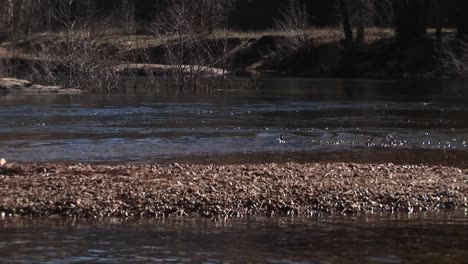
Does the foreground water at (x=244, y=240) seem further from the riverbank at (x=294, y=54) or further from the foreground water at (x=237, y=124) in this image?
the riverbank at (x=294, y=54)

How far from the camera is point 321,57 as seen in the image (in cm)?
7019

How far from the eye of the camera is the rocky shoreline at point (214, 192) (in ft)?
46.2

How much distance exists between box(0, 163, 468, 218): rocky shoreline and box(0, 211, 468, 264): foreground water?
20.2 inches

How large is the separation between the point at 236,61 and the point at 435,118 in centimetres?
4224

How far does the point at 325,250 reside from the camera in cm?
1169

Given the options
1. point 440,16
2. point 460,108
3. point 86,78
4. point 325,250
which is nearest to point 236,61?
point 440,16

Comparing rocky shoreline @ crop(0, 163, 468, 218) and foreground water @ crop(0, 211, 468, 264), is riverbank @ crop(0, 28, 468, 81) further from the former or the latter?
foreground water @ crop(0, 211, 468, 264)

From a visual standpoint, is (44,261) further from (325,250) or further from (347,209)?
(347,209)

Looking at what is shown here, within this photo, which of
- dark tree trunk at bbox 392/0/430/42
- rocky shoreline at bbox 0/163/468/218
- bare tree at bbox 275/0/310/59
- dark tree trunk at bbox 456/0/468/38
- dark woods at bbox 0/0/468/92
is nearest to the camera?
rocky shoreline at bbox 0/163/468/218

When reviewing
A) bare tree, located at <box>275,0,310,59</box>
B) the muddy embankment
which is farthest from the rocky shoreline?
bare tree, located at <box>275,0,310,59</box>

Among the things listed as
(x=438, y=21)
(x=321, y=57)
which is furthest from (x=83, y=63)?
(x=438, y=21)

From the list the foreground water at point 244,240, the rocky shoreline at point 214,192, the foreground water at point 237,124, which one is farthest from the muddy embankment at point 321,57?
the foreground water at point 244,240

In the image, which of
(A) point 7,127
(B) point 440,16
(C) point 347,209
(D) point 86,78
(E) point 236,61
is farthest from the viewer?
(E) point 236,61

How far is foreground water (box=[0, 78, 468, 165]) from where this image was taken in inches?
904
